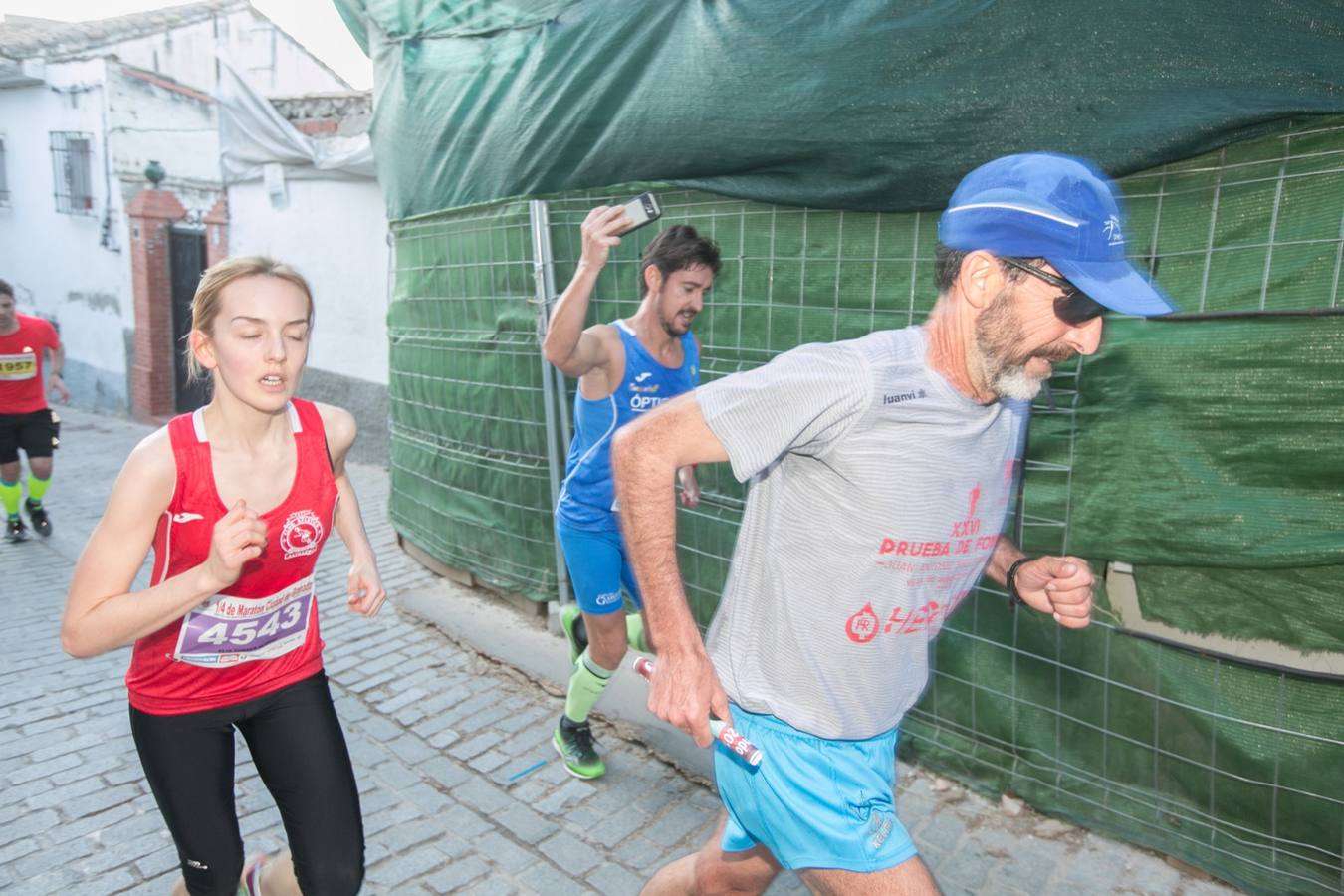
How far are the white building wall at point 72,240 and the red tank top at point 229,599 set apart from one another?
1491cm

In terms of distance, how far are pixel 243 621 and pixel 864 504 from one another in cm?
162

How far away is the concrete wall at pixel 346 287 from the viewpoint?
1077cm

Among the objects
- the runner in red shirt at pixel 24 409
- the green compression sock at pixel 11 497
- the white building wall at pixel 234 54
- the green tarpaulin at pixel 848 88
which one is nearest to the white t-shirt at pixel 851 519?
the green tarpaulin at pixel 848 88

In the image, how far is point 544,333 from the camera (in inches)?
201

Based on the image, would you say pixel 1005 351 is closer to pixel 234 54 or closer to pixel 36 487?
pixel 36 487

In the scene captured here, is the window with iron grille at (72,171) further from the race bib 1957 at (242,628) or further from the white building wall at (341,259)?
the race bib 1957 at (242,628)

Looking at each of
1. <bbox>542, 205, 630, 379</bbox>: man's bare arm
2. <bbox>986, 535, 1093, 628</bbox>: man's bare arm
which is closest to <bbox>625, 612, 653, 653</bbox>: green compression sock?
<bbox>542, 205, 630, 379</bbox>: man's bare arm

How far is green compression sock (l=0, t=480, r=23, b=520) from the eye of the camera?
7.50 meters

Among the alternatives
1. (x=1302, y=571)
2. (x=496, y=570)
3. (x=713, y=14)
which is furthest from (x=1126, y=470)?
(x=496, y=570)

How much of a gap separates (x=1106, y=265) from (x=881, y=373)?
1.55ft

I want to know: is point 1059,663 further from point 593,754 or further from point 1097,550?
point 593,754

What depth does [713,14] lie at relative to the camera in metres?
4.00

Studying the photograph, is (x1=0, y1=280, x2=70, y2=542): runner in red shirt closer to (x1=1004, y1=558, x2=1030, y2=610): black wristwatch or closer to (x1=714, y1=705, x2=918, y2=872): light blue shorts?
(x1=714, y1=705, x2=918, y2=872): light blue shorts

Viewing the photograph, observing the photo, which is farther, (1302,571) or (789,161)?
(789,161)
